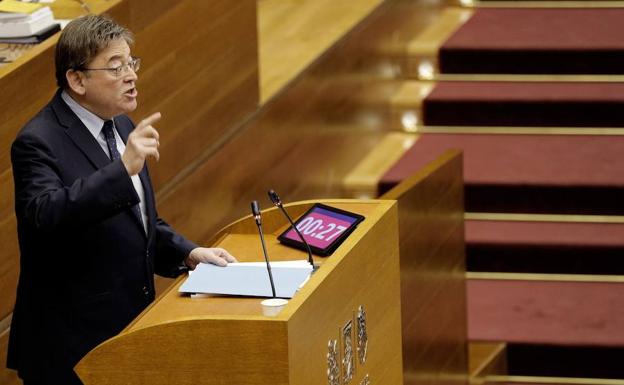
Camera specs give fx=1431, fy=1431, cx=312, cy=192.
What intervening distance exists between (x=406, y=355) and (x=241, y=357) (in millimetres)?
1218

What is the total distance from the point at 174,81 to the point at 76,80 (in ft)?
3.45

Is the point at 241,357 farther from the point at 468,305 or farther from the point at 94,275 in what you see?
the point at 468,305

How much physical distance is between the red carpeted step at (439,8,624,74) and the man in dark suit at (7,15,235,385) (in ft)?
7.45

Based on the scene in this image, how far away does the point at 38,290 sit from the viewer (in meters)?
1.72

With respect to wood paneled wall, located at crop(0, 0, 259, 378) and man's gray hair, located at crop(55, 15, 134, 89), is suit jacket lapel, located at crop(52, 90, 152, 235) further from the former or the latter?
wood paneled wall, located at crop(0, 0, 259, 378)

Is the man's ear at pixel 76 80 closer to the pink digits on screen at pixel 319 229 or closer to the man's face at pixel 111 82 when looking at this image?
the man's face at pixel 111 82

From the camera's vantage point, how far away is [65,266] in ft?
5.60

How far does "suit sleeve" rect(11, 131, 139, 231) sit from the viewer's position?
63.0 inches

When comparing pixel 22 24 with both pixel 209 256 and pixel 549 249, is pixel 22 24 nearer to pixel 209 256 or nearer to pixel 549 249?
pixel 209 256

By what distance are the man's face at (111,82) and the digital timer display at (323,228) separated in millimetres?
285

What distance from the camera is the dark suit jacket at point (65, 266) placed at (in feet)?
5.53

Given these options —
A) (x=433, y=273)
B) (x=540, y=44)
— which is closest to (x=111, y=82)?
(x=433, y=273)

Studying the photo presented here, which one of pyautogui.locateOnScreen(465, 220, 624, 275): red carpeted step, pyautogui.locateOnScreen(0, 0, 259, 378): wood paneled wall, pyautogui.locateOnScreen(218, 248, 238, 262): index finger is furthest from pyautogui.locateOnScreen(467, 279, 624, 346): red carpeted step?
pyautogui.locateOnScreen(218, 248, 238, 262): index finger

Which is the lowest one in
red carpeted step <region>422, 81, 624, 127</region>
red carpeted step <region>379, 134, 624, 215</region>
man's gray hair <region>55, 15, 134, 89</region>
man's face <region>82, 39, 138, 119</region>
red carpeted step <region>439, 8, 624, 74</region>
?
red carpeted step <region>379, 134, 624, 215</region>
